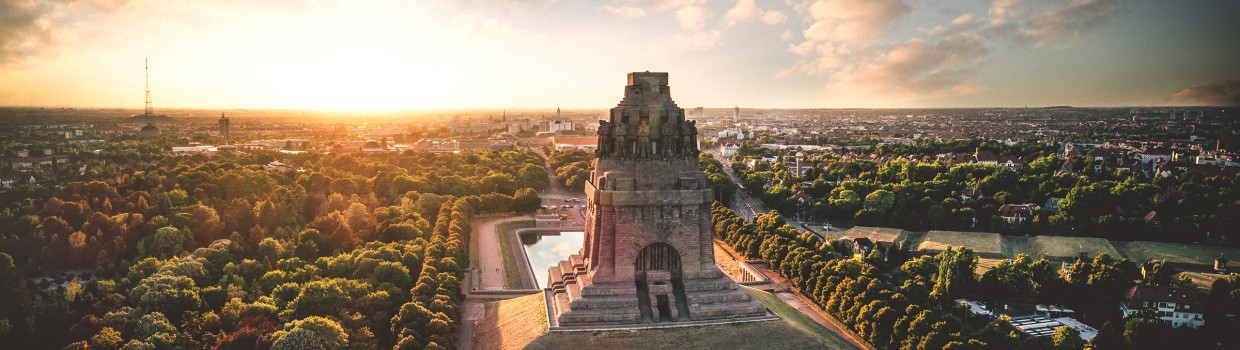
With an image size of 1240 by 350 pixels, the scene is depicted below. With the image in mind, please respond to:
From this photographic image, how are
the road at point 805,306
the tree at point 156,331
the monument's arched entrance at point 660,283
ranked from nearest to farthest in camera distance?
the monument's arched entrance at point 660,283 → the tree at point 156,331 → the road at point 805,306

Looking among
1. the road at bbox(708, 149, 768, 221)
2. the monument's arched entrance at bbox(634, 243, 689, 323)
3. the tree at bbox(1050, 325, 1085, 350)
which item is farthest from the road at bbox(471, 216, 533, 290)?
the tree at bbox(1050, 325, 1085, 350)

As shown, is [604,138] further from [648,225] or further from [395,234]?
[395,234]

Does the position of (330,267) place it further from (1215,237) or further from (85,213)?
(1215,237)

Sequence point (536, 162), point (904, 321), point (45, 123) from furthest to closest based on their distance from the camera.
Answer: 1. point (536, 162)
2. point (45, 123)
3. point (904, 321)

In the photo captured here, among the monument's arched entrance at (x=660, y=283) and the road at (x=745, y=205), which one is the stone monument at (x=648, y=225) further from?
the road at (x=745, y=205)

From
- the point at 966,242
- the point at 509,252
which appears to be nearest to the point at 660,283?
the point at 509,252

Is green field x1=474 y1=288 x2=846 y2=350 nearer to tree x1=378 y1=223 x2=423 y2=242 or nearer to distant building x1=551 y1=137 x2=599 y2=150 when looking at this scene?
tree x1=378 y1=223 x2=423 y2=242

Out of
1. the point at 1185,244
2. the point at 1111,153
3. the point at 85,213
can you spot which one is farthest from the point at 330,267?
the point at 1111,153

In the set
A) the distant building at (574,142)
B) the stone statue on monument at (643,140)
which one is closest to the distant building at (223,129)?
the distant building at (574,142)
